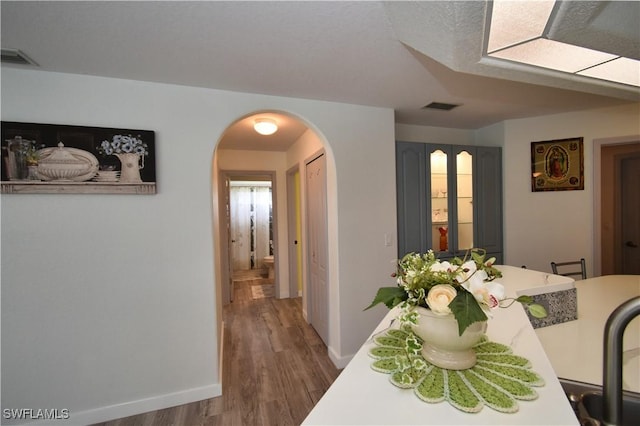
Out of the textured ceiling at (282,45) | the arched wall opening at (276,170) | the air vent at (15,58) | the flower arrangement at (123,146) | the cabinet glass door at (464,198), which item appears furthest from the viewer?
the arched wall opening at (276,170)

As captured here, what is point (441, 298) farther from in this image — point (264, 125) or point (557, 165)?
point (557, 165)

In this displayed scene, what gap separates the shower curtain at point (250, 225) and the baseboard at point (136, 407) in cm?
479

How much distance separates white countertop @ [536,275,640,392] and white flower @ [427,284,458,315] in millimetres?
652

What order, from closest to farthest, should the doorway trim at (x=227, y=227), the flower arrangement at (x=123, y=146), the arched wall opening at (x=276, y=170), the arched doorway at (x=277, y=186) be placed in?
the flower arrangement at (x=123, y=146), the arched wall opening at (x=276, y=170), the arched doorway at (x=277, y=186), the doorway trim at (x=227, y=227)

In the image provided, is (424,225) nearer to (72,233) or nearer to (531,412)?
(531,412)

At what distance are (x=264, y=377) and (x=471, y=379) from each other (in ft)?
6.80

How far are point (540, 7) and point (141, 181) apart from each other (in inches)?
94.1

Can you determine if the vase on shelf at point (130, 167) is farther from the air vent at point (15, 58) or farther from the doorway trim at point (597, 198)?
the doorway trim at point (597, 198)

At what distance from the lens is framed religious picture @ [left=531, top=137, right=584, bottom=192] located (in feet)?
9.94

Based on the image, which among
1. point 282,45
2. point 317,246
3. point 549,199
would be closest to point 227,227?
point 317,246

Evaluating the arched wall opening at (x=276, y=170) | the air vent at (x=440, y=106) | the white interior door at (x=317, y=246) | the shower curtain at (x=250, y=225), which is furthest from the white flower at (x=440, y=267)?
the shower curtain at (x=250, y=225)

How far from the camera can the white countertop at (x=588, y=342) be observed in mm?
1098

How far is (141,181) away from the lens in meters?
1.96

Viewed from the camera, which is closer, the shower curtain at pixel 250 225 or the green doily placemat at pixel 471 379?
the green doily placemat at pixel 471 379
